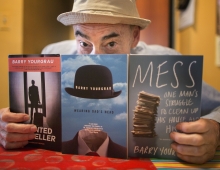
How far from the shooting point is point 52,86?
57cm

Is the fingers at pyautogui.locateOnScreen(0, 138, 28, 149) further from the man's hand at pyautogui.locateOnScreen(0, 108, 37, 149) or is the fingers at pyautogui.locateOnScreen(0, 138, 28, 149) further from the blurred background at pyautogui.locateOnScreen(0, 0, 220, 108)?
the blurred background at pyautogui.locateOnScreen(0, 0, 220, 108)

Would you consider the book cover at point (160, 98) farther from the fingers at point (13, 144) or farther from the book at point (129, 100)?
the fingers at point (13, 144)

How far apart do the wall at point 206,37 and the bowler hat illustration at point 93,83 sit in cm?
109

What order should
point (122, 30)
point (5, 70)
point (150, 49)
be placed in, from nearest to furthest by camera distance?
point (122, 30) < point (5, 70) < point (150, 49)

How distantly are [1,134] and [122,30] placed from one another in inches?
21.0

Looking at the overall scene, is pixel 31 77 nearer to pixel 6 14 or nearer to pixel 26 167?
pixel 26 167

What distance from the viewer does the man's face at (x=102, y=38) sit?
28.0 inches

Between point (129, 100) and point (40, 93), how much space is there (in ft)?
0.84

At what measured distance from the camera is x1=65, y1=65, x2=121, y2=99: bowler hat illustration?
53cm

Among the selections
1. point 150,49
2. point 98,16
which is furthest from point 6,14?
point 150,49

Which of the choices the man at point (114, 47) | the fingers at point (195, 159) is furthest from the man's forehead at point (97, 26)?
the fingers at point (195, 159)

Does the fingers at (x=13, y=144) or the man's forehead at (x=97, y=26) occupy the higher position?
the man's forehead at (x=97, y=26)

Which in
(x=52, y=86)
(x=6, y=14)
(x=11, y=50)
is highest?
(x=6, y=14)

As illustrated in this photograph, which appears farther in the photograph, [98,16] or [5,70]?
[5,70]
